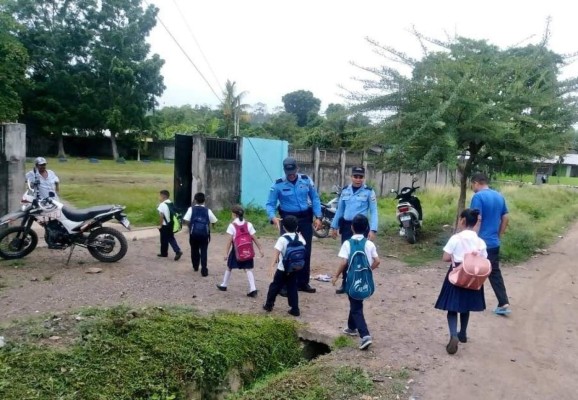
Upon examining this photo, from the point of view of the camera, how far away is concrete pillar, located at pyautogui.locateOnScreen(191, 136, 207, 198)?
1155cm

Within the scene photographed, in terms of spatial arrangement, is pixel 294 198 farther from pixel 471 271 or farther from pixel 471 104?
pixel 471 104

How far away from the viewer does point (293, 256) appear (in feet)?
17.3

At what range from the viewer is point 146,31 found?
37938mm

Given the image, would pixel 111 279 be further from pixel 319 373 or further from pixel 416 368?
pixel 416 368

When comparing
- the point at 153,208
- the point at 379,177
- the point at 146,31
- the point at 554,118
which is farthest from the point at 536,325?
the point at 146,31

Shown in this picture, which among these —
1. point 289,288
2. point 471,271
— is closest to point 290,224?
point 289,288

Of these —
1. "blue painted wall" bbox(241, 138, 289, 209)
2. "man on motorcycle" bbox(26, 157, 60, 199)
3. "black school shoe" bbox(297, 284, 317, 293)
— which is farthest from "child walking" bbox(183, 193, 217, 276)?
"blue painted wall" bbox(241, 138, 289, 209)

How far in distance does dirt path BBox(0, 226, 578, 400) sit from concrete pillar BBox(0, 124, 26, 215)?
0.95 m

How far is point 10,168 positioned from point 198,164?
4260 mm

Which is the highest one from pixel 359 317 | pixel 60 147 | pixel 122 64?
pixel 122 64

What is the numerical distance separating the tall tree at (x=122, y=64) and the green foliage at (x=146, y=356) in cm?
3327

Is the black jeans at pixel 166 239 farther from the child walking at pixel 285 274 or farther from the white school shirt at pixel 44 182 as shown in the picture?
the child walking at pixel 285 274

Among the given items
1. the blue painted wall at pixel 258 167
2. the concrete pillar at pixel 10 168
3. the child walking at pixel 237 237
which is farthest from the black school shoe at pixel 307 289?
the blue painted wall at pixel 258 167

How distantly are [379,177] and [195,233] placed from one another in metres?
Result: 13.4
